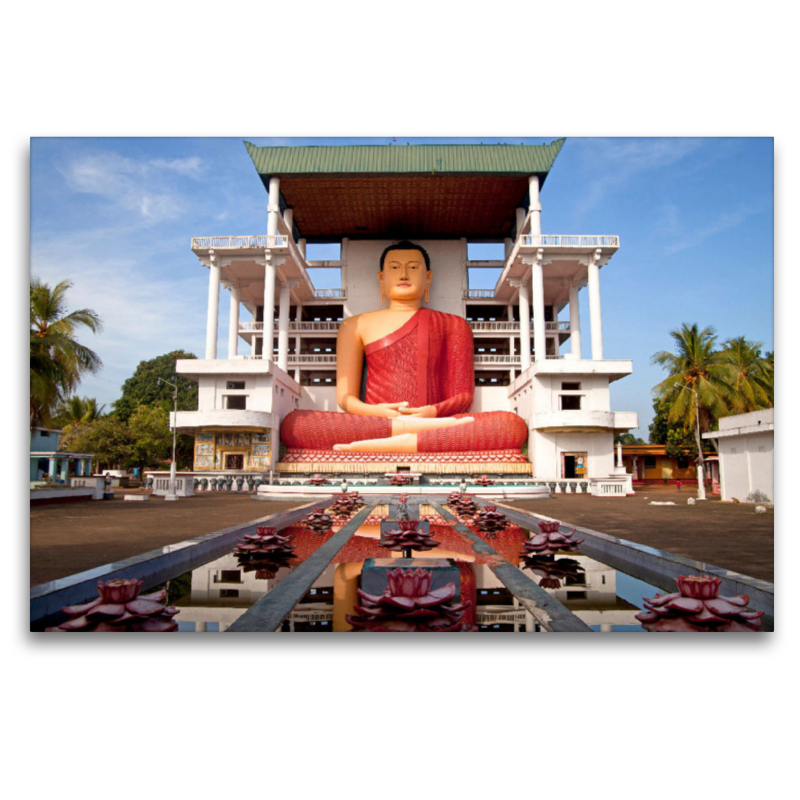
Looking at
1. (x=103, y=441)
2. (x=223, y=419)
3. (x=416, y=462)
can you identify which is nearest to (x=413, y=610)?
(x=416, y=462)

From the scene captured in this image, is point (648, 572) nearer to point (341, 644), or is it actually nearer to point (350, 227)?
point (341, 644)

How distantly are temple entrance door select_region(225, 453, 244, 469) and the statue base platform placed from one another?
1.16m

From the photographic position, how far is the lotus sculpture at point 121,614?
3.56 metres

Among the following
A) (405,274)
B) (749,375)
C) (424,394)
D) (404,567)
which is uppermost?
(405,274)

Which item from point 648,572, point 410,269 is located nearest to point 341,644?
point 648,572

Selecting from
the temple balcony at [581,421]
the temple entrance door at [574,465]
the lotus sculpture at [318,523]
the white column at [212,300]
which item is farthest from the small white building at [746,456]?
the white column at [212,300]

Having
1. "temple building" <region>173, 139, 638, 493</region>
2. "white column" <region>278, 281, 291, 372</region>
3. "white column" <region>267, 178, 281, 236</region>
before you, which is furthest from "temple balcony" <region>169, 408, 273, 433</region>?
"white column" <region>267, 178, 281, 236</region>

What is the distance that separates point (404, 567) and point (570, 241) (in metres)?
18.9

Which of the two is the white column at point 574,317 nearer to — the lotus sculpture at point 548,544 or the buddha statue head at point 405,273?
the buddha statue head at point 405,273

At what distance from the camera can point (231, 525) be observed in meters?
8.09

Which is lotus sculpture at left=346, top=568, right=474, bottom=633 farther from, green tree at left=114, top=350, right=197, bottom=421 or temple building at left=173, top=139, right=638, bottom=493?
temple building at left=173, top=139, right=638, bottom=493

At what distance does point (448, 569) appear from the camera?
476cm

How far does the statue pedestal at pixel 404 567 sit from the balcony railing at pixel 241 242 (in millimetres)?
17521

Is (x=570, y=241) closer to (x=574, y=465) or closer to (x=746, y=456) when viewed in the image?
(x=574, y=465)
